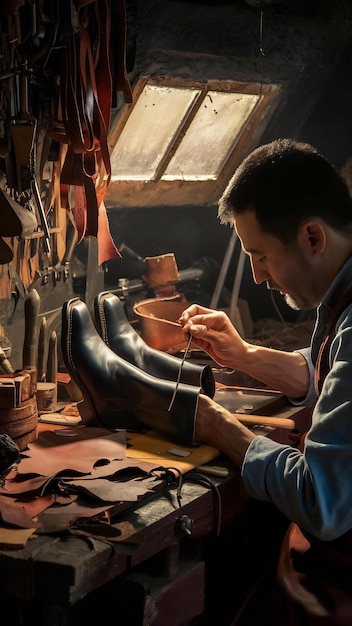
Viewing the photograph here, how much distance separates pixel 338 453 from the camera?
2387 mm

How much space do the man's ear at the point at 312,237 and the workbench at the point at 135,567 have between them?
780 mm

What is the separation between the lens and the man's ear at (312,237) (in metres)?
2.68

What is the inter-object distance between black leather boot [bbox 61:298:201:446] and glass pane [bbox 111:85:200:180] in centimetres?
214

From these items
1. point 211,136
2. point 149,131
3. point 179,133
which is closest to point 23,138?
point 149,131

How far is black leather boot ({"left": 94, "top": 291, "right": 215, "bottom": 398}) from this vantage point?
338 centimetres

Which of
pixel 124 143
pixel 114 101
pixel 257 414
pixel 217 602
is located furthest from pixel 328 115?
pixel 217 602

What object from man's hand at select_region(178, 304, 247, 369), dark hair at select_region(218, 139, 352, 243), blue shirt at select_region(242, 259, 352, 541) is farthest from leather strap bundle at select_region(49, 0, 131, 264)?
blue shirt at select_region(242, 259, 352, 541)

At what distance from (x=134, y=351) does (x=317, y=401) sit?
999 mm

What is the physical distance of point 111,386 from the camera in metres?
3.17

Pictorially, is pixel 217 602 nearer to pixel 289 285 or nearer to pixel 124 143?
pixel 289 285

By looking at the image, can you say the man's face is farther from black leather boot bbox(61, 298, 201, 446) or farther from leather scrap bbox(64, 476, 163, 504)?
leather scrap bbox(64, 476, 163, 504)

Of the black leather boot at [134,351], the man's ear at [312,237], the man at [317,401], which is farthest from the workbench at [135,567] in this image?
the man's ear at [312,237]

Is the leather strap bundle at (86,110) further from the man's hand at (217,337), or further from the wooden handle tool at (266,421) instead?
the wooden handle tool at (266,421)

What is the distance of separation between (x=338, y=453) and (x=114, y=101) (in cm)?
188
